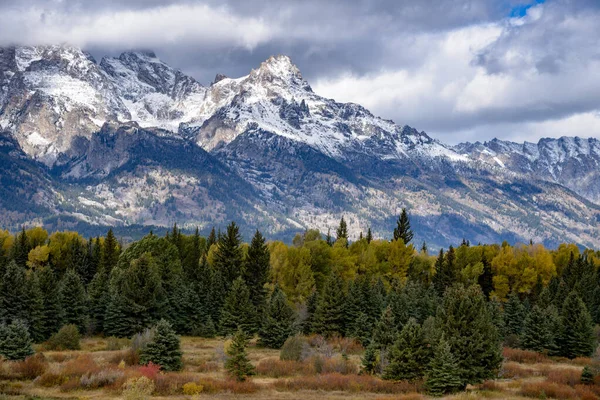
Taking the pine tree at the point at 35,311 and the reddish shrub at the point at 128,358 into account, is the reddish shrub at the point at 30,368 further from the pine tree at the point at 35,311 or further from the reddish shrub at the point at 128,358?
the pine tree at the point at 35,311

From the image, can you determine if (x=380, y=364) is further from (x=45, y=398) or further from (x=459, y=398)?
(x=45, y=398)

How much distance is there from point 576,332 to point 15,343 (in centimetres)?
6385

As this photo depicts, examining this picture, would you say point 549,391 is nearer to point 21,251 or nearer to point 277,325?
point 277,325

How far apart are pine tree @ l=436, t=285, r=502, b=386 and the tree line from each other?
95 mm

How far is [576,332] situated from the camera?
78000 mm

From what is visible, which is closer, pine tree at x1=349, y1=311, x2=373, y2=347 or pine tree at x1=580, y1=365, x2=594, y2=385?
pine tree at x1=580, y1=365, x2=594, y2=385

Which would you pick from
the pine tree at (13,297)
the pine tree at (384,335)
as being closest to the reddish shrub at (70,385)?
the pine tree at (384,335)

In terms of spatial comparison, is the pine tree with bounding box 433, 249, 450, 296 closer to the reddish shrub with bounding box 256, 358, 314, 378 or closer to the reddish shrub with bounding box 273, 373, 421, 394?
the reddish shrub with bounding box 256, 358, 314, 378

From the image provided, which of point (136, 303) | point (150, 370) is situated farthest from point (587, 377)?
point (136, 303)

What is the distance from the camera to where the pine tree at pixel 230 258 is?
101m

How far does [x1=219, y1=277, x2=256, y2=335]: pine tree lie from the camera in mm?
81938

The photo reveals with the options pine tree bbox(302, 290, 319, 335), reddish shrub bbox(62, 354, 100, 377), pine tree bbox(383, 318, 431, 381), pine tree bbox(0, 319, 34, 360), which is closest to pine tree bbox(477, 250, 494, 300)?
pine tree bbox(302, 290, 319, 335)

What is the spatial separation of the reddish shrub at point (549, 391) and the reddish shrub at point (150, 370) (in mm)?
29102

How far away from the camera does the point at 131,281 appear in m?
80.0
